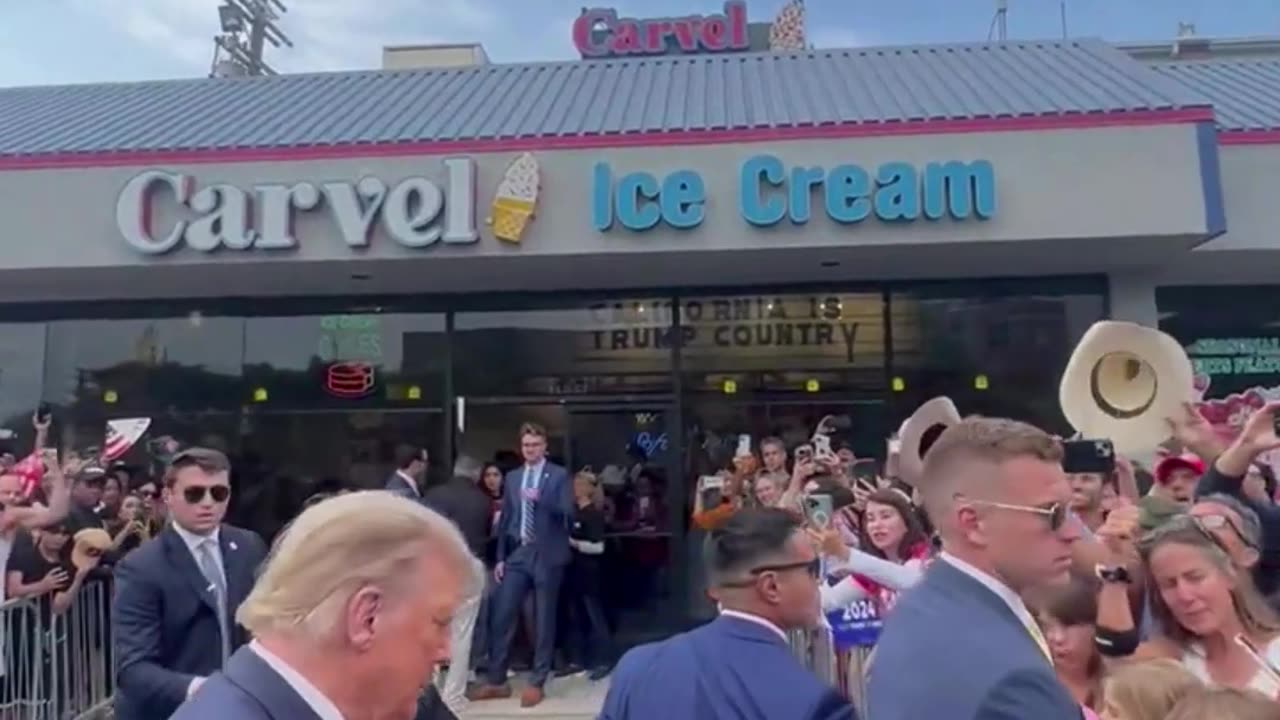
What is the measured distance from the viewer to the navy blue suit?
8.49 m

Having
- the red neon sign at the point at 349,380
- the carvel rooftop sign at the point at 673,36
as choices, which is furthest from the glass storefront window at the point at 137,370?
the carvel rooftop sign at the point at 673,36

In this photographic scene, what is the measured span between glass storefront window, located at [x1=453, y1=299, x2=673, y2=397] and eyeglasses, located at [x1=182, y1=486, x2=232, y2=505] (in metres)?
6.71

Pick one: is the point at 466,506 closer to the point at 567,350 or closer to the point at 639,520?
the point at 639,520

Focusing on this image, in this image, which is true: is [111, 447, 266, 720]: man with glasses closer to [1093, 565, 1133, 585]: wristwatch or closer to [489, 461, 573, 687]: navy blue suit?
[1093, 565, 1133, 585]: wristwatch

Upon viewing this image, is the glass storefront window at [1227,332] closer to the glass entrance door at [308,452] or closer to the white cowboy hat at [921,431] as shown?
the glass entrance door at [308,452]

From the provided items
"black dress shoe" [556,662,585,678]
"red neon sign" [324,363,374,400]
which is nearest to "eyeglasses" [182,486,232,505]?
"black dress shoe" [556,662,585,678]

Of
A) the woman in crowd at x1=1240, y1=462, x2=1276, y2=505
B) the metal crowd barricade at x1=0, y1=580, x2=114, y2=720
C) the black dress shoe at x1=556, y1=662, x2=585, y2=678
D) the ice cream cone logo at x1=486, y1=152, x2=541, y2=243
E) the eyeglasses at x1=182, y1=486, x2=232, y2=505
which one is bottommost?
the black dress shoe at x1=556, y1=662, x2=585, y2=678

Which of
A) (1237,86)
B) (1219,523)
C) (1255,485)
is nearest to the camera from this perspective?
(1219,523)

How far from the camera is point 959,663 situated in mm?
2191

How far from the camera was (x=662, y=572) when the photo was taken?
34.6 feet

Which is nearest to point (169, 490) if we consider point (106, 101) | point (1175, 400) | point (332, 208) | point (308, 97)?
point (1175, 400)

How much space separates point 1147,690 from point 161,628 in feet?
9.88

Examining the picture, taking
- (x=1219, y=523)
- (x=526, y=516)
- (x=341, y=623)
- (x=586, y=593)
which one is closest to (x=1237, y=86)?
(x=586, y=593)

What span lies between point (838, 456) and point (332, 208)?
178 inches
